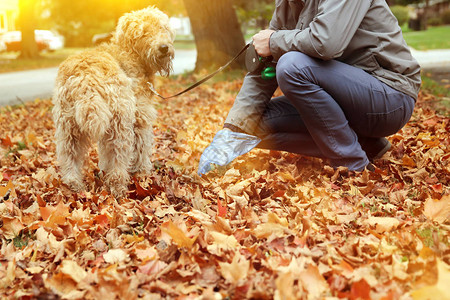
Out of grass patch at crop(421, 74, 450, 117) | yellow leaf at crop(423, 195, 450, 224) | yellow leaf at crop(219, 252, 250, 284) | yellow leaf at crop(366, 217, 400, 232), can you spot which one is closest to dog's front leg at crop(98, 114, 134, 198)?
yellow leaf at crop(219, 252, 250, 284)

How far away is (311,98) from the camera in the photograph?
3631 millimetres

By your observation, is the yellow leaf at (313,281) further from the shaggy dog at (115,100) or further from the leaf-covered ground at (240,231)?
the shaggy dog at (115,100)

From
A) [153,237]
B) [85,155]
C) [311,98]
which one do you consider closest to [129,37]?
[85,155]

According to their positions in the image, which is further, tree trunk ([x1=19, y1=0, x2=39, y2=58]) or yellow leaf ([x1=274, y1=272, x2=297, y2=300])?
tree trunk ([x1=19, y1=0, x2=39, y2=58])

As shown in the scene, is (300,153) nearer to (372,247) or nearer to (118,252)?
(372,247)

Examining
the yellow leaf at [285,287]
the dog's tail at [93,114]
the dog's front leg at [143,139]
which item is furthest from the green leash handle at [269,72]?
the yellow leaf at [285,287]

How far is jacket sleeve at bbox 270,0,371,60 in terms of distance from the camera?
336cm

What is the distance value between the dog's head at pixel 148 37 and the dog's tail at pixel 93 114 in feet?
2.36

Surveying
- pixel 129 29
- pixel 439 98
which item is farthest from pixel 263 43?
pixel 439 98

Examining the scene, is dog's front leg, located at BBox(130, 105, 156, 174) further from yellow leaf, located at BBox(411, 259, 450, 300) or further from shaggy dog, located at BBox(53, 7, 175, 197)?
yellow leaf, located at BBox(411, 259, 450, 300)

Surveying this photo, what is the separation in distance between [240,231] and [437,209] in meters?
1.22

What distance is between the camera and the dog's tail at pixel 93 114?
11.1 feet

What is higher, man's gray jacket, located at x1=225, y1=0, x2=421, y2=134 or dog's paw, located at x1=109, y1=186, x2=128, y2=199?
man's gray jacket, located at x1=225, y1=0, x2=421, y2=134

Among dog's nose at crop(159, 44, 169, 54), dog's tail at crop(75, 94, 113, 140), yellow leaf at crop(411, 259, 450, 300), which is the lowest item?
yellow leaf at crop(411, 259, 450, 300)
